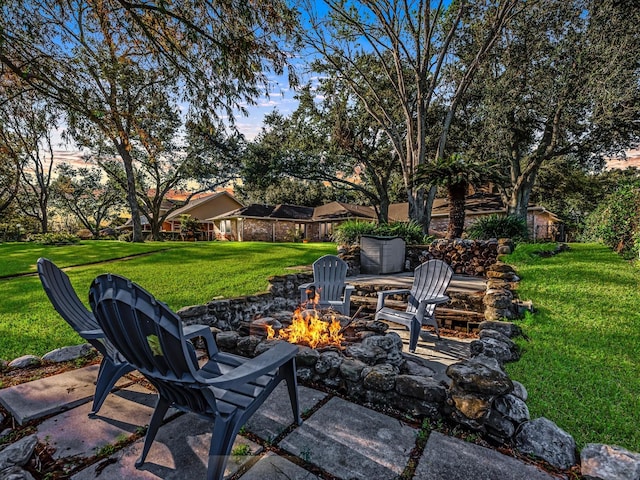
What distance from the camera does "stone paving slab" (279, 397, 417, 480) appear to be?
5.71 ft

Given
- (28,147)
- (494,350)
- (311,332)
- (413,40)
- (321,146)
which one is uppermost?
(413,40)

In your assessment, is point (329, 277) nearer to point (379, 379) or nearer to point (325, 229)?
point (379, 379)

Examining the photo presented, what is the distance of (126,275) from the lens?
8047 millimetres

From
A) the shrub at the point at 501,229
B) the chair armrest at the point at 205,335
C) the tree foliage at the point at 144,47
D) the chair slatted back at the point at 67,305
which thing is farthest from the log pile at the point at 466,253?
the chair slatted back at the point at 67,305

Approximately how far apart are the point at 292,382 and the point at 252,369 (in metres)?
0.50

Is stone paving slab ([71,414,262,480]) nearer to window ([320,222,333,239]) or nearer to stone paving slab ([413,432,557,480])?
stone paving slab ([413,432,557,480])

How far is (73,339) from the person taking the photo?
12.5 feet

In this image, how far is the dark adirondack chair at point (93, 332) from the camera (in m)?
2.24

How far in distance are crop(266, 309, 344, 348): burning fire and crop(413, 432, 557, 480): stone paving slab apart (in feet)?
4.95

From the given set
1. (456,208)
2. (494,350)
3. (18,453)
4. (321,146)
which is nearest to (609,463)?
(494,350)

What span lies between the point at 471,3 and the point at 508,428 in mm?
15230

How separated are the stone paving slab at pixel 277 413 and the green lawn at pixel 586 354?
65.7 inches

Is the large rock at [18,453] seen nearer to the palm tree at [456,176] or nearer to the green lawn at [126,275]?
the green lawn at [126,275]

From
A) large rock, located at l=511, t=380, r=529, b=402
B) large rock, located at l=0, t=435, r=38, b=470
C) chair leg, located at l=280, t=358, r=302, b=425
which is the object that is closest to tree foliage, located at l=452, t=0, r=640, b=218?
large rock, located at l=511, t=380, r=529, b=402
